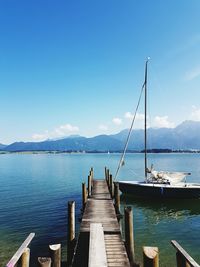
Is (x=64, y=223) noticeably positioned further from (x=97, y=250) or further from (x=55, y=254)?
(x=55, y=254)

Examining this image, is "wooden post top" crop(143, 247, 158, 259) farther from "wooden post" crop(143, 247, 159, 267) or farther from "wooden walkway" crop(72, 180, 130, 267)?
"wooden walkway" crop(72, 180, 130, 267)

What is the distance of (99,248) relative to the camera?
884cm

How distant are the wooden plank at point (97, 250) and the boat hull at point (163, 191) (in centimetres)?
1867

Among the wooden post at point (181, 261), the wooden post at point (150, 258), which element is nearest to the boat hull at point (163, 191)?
the wooden post at point (181, 261)

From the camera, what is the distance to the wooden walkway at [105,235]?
938cm

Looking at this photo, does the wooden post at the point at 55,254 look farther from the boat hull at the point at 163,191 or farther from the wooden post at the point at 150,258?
the boat hull at the point at 163,191

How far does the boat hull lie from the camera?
92.8 feet

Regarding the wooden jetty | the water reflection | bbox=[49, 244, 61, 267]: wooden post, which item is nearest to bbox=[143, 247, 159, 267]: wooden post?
the wooden jetty

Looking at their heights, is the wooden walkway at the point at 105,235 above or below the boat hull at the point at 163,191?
above

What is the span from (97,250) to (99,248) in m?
0.20

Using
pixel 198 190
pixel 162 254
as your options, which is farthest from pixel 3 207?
pixel 198 190

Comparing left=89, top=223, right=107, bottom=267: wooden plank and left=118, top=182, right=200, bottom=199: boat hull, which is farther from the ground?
left=89, top=223, right=107, bottom=267: wooden plank

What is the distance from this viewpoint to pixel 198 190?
28172 mm

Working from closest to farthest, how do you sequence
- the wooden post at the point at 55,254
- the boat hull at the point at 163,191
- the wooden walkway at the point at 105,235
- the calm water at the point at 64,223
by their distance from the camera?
the wooden post at the point at 55,254
the wooden walkway at the point at 105,235
the calm water at the point at 64,223
the boat hull at the point at 163,191
